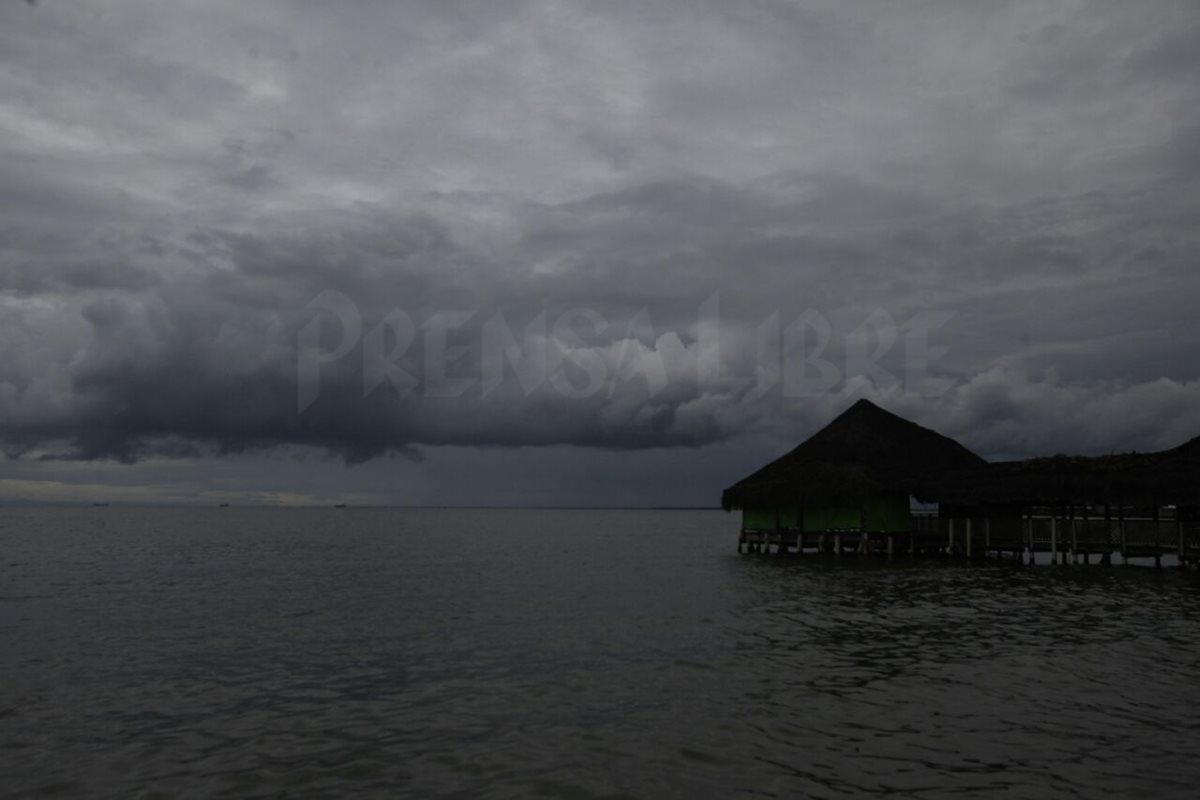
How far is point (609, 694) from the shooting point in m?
13.2

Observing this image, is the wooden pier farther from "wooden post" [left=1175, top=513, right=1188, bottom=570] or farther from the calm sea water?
the calm sea water

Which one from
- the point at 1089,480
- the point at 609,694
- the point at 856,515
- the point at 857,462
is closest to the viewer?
the point at 609,694

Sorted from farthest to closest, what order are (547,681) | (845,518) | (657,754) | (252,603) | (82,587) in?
(845,518) < (82,587) < (252,603) < (547,681) < (657,754)

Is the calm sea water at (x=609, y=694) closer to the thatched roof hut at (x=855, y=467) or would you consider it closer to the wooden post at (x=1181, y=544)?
the wooden post at (x=1181, y=544)

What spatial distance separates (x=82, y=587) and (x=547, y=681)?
79.1 ft

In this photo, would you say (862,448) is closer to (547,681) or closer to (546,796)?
(547,681)

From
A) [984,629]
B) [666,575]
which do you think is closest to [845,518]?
[666,575]

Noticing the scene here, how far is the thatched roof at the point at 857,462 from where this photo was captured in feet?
129

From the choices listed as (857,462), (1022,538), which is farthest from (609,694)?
(1022,538)

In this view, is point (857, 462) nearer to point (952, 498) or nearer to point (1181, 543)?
point (952, 498)

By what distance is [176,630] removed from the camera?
20.2 meters

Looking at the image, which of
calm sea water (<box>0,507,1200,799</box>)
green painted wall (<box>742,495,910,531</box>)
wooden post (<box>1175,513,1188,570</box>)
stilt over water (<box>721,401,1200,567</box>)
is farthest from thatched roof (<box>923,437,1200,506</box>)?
calm sea water (<box>0,507,1200,799</box>)

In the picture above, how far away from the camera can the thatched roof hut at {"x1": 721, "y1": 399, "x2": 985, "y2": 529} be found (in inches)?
1545

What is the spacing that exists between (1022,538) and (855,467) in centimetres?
766
